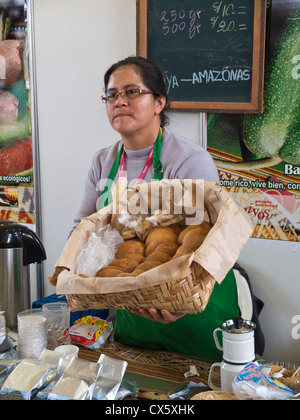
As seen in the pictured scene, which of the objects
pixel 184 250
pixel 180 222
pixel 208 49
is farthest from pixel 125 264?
pixel 208 49

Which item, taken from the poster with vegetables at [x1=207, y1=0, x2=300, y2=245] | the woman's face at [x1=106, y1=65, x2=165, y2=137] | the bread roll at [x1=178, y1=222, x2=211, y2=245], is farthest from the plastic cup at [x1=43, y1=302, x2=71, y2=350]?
the poster with vegetables at [x1=207, y1=0, x2=300, y2=245]

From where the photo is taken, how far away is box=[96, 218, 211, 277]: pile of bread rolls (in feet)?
4.13

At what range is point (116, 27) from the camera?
289 centimetres

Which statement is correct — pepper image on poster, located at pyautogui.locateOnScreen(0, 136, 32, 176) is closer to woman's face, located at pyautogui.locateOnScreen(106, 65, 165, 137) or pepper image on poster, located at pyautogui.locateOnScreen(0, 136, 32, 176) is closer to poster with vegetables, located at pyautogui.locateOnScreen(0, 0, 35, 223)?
poster with vegetables, located at pyautogui.locateOnScreen(0, 0, 35, 223)

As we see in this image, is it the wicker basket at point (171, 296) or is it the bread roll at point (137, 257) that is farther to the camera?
the bread roll at point (137, 257)

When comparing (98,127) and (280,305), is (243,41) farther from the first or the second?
(280,305)

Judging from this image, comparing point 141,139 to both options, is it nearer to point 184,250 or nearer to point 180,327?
point 180,327

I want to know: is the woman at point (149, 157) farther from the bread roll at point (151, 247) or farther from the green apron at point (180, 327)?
the bread roll at point (151, 247)

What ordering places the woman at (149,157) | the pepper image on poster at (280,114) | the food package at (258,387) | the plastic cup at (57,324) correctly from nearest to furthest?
the food package at (258,387), the plastic cup at (57,324), the woman at (149,157), the pepper image on poster at (280,114)

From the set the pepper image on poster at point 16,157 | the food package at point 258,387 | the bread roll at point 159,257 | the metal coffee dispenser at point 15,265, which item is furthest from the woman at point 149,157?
the pepper image on poster at point 16,157

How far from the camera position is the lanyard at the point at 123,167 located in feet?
6.75

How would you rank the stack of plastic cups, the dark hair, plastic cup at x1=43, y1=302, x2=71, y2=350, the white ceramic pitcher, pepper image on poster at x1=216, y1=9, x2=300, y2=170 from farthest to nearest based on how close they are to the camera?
pepper image on poster at x1=216, y1=9, x2=300, y2=170 → the dark hair → plastic cup at x1=43, y1=302, x2=71, y2=350 → the stack of plastic cups → the white ceramic pitcher
